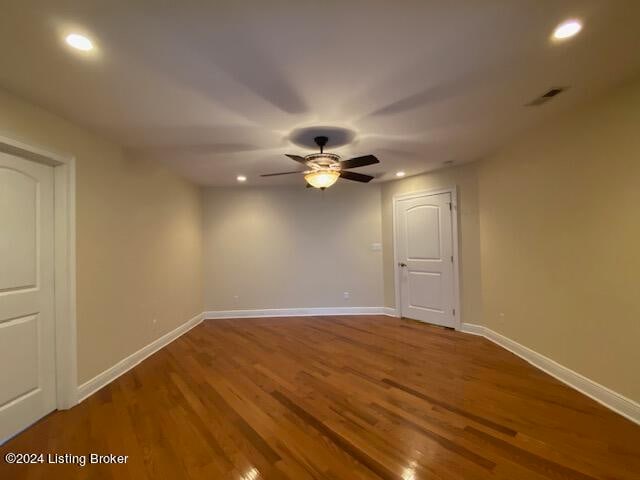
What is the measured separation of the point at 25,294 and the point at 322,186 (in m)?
2.57

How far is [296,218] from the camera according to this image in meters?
5.41

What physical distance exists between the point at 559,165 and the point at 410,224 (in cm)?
230

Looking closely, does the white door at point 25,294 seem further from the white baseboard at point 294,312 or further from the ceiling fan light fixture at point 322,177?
the white baseboard at point 294,312

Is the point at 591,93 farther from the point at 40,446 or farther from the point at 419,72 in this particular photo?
the point at 40,446

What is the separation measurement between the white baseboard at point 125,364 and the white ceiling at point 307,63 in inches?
90.9

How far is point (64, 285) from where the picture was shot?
8.05ft

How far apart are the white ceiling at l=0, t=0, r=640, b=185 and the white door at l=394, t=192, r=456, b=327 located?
1.84m

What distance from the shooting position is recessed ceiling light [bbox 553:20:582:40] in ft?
5.00

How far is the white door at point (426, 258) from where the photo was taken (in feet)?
14.5

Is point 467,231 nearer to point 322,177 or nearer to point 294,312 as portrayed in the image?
point 322,177

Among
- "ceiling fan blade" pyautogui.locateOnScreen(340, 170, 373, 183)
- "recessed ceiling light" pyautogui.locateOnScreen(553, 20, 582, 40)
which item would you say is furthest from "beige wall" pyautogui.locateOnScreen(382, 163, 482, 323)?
"recessed ceiling light" pyautogui.locateOnScreen(553, 20, 582, 40)

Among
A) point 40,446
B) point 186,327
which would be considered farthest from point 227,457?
point 186,327

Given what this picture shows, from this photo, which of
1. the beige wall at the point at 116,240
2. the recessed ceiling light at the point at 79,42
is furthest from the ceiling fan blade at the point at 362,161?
the beige wall at the point at 116,240

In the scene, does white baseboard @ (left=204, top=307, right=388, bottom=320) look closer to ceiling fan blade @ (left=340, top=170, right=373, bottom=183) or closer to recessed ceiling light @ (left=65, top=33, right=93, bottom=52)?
ceiling fan blade @ (left=340, top=170, right=373, bottom=183)
